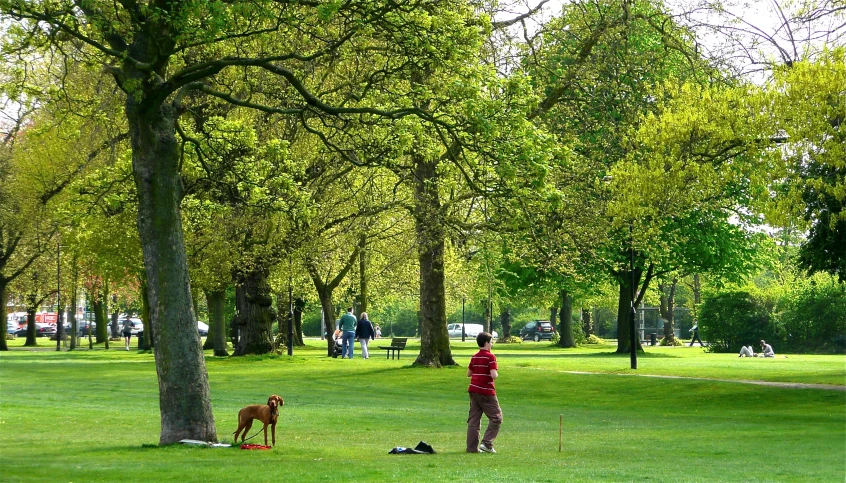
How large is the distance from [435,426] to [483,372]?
533 centimetres

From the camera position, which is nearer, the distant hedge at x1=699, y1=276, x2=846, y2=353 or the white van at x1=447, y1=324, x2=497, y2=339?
the distant hedge at x1=699, y1=276, x2=846, y2=353

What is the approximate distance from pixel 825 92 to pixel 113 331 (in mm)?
83102

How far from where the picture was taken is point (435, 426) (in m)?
20.7

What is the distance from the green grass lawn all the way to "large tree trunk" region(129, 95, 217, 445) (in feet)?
2.91

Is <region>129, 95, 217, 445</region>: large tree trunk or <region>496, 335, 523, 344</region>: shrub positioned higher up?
<region>129, 95, 217, 445</region>: large tree trunk

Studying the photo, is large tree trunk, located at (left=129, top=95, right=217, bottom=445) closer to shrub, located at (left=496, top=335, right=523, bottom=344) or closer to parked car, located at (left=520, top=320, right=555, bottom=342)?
shrub, located at (left=496, top=335, right=523, bottom=344)

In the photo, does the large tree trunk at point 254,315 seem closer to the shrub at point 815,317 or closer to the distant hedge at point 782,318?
the distant hedge at point 782,318

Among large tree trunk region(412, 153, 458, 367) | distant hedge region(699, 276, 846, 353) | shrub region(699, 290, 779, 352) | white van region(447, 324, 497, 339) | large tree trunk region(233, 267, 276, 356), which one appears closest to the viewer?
large tree trunk region(412, 153, 458, 367)

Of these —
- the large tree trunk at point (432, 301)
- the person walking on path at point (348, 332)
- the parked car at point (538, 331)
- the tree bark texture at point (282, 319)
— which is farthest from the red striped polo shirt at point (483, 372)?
the parked car at point (538, 331)

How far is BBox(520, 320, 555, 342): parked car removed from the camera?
91812mm

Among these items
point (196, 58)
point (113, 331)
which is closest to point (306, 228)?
point (196, 58)

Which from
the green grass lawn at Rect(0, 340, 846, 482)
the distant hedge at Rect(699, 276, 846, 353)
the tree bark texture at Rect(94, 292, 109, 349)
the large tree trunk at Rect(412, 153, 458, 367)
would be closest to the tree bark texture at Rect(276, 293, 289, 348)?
the green grass lawn at Rect(0, 340, 846, 482)

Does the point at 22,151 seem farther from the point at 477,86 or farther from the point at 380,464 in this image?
the point at 380,464

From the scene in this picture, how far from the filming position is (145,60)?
16812 mm
